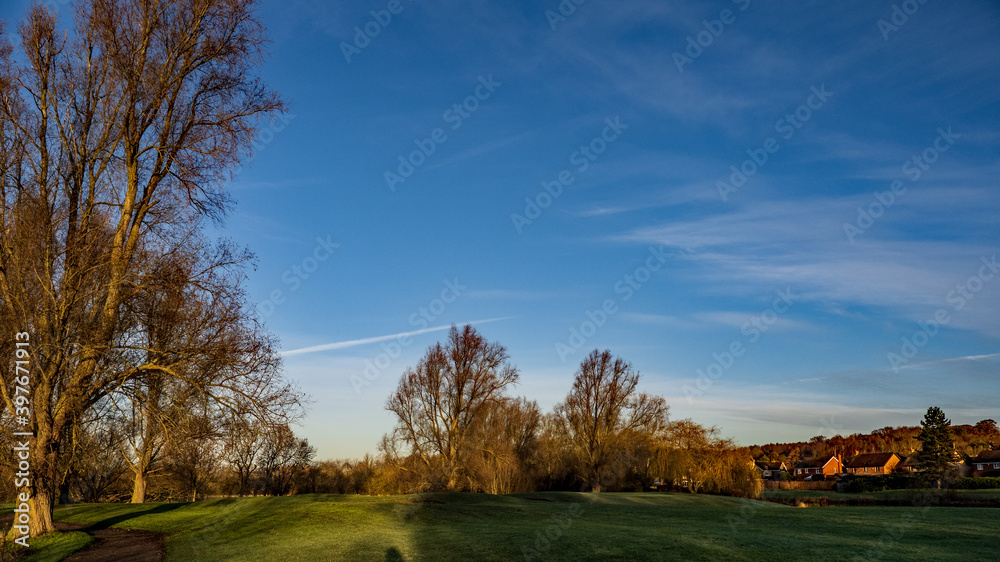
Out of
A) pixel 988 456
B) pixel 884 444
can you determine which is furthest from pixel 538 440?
pixel 884 444

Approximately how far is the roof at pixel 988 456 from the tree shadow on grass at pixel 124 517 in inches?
4266

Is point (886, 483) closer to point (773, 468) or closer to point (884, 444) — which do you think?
point (773, 468)

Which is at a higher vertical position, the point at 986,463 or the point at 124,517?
the point at 124,517

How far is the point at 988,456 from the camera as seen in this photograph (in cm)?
8912

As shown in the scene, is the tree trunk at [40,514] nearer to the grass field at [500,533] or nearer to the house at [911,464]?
the grass field at [500,533]

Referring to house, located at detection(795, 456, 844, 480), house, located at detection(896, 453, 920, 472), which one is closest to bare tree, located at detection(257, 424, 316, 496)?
house, located at detection(896, 453, 920, 472)

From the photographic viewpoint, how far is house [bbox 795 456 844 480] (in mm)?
120750

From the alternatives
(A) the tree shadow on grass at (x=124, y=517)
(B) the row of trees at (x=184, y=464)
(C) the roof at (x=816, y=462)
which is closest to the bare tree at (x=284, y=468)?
(B) the row of trees at (x=184, y=464)

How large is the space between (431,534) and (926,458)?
6394 centimetres

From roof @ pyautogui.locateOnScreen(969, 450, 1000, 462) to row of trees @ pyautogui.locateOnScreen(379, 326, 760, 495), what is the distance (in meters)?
69.8

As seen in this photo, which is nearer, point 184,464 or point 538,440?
Answer: point 184,464

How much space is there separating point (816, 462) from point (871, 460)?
18804mm

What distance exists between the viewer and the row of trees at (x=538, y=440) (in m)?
40.5

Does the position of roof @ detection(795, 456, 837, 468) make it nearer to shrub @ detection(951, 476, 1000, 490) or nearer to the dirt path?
shrub @ detection(951, 476, 1000, 490)
